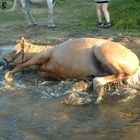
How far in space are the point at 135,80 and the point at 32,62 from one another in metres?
1.89

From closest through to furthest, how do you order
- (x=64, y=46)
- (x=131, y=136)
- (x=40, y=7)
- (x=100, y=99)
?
(x=131, y=136) → (x=100, y=99) → (x=64, y=46) → (x=40, y=7)

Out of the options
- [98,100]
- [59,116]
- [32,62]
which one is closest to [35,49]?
[32,62]

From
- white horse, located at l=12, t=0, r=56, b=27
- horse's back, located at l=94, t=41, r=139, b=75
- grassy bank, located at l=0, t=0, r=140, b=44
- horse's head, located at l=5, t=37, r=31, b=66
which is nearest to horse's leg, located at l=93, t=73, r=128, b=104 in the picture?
horse's back, located at l=94, t=41, r=139, b=75

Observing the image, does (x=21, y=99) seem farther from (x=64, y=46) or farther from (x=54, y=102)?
(x=64, y=46)

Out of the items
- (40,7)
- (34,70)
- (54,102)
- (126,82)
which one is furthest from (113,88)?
(40,7)

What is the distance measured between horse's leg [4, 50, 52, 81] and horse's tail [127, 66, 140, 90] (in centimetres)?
155

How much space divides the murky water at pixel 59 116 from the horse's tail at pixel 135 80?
0.18 meters

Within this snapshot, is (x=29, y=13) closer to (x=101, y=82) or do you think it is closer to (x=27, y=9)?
(x=27, y=9)

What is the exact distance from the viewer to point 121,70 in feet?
25.5

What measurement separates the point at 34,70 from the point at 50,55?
68 centimetres

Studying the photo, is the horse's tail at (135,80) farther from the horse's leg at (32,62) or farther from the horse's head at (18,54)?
the horse's head at (18,54)

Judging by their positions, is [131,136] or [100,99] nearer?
[131,136]

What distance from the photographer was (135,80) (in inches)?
314

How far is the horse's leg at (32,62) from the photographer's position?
867 centimetres
